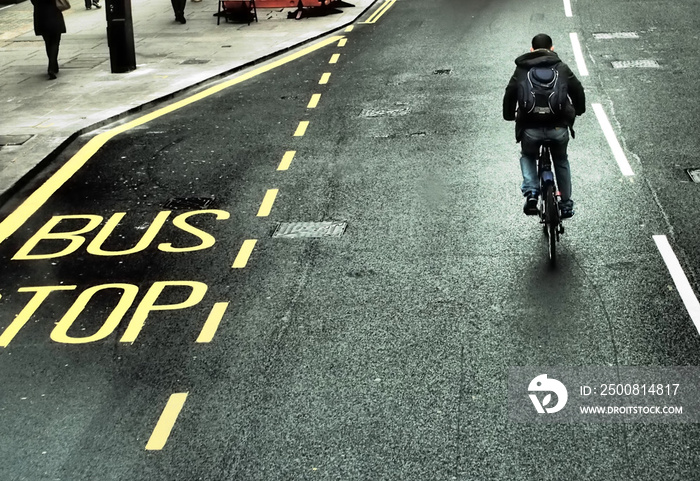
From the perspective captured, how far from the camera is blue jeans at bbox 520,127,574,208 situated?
917cm

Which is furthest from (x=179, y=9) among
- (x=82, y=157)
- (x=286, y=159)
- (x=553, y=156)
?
(x=553, y=156)

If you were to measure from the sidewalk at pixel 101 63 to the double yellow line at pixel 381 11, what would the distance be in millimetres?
410

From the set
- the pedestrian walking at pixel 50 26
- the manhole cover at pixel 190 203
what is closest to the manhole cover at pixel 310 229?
the manhole cover at pixel 190 203

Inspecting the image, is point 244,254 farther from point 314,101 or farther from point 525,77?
point 314,101

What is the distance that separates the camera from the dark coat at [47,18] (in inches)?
705

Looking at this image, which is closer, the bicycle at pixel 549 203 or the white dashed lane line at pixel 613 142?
the bicycle at pixel 549 203

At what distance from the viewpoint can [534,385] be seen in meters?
6.91

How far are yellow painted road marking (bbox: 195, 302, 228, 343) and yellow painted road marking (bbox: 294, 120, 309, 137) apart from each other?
5751mm

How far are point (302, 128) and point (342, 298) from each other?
6.07 m

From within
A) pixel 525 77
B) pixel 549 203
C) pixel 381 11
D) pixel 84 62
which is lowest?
pixel 84 62

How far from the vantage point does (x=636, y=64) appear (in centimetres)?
1727

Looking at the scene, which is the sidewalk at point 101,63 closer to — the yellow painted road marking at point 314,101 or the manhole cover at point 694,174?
the yellow painted road marking at point 314,101

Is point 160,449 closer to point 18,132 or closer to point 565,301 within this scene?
point 565,301

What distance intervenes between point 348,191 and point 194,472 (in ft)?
19.0
